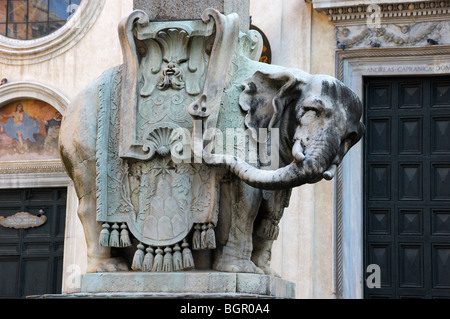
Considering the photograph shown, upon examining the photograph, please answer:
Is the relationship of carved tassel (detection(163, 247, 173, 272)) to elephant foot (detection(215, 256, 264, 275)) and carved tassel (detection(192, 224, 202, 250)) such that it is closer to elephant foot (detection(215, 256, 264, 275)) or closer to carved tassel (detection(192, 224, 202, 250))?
carved tassel (detection(192, 224, 202, 250))

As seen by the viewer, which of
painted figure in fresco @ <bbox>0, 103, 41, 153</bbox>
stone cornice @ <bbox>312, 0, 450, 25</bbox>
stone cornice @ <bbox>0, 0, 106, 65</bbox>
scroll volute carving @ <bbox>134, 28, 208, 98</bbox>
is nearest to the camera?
scroll volute carving @ <bbox>134, 28, 208, 98</bbox>

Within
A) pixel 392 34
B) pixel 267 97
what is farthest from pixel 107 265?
pixel 392 34

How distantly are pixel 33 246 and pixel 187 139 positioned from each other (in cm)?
881

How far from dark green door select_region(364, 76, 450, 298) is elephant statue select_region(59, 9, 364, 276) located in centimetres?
685

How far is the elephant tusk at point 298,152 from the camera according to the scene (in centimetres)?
477

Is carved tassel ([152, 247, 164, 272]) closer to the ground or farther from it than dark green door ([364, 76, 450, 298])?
closer to the ground

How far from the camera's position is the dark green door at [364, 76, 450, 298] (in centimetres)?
1179

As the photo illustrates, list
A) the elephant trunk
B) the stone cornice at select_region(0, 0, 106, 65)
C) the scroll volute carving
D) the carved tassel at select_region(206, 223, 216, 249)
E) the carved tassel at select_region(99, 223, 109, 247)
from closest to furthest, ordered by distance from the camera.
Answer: the elephant trunk, the carved tassel at select_region(206, 223, 216, 249), the carved tassel at select_region(99, 223, 109, 247), the scroll volute carving, the stone cornice at select_region(0, 0, 106, 65)

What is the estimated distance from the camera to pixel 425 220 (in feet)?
38.9

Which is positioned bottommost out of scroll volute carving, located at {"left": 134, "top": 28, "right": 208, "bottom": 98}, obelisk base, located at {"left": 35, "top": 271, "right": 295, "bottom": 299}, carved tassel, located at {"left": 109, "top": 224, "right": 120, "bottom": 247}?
obelisk base, located at {"left": 35, "top": 271, "right": 295, "bottom": 299}

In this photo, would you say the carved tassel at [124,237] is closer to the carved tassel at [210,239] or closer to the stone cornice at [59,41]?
the carved tassel at [210,239]

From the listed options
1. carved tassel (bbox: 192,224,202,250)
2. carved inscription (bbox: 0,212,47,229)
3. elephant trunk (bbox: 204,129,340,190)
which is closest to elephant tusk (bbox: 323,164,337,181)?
elephant trunk (bbox: 204,129,340,190)

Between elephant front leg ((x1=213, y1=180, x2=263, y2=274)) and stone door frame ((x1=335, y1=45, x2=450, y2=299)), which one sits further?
stone door frame ((x1=335, y1=45, x2=450, y2=299))
